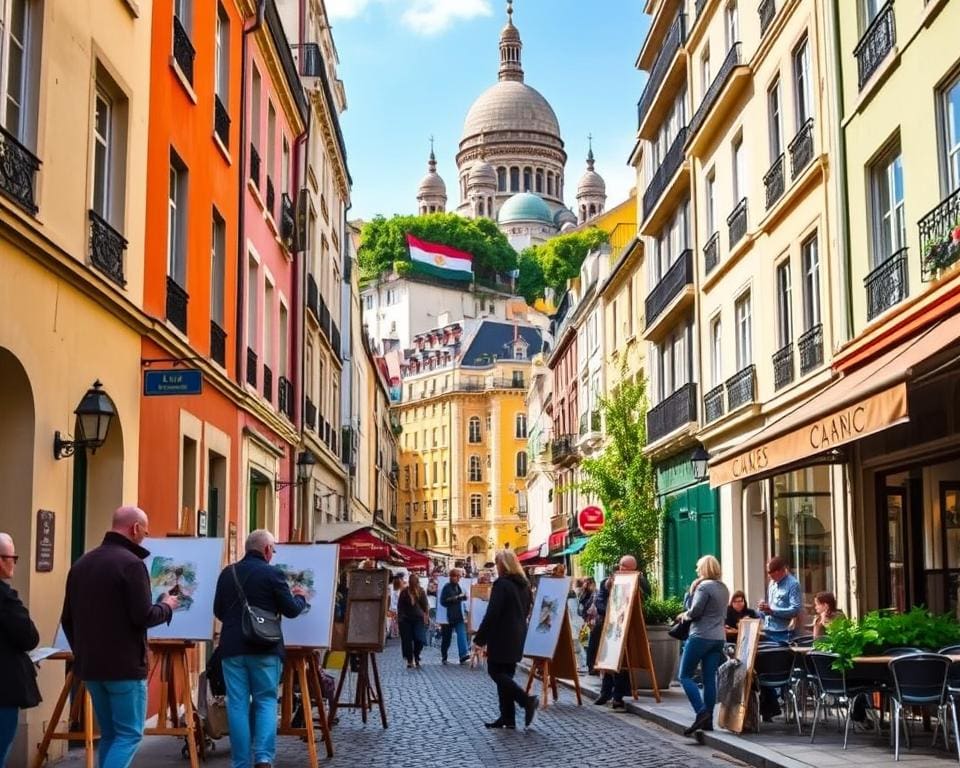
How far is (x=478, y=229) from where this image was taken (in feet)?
458

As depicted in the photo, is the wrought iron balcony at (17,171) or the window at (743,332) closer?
the wrought iron balcony at (17,171)

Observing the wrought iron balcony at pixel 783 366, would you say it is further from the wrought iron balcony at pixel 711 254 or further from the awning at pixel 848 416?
the awning at pixel 848 416

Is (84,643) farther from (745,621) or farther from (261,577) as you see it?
(745,621)

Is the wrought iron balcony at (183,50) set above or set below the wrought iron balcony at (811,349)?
above

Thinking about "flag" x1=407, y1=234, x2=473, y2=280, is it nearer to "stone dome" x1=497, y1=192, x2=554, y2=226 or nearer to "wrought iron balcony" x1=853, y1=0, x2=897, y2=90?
"stone dome" x1=497, y1=192, x2=554, y2=226

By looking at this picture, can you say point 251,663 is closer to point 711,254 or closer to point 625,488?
point 711,254

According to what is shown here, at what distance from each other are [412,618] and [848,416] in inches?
592

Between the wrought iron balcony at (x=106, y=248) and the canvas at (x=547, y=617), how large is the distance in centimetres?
688

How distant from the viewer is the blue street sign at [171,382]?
1434 cm

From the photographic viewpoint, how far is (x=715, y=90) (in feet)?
87.9

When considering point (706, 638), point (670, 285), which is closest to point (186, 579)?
point (706, 638)

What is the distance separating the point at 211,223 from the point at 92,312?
20.2 feet

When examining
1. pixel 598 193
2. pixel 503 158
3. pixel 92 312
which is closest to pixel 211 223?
pixel 92 312

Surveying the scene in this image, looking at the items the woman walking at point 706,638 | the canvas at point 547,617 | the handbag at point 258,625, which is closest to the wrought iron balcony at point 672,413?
the canvas at point 547,617
